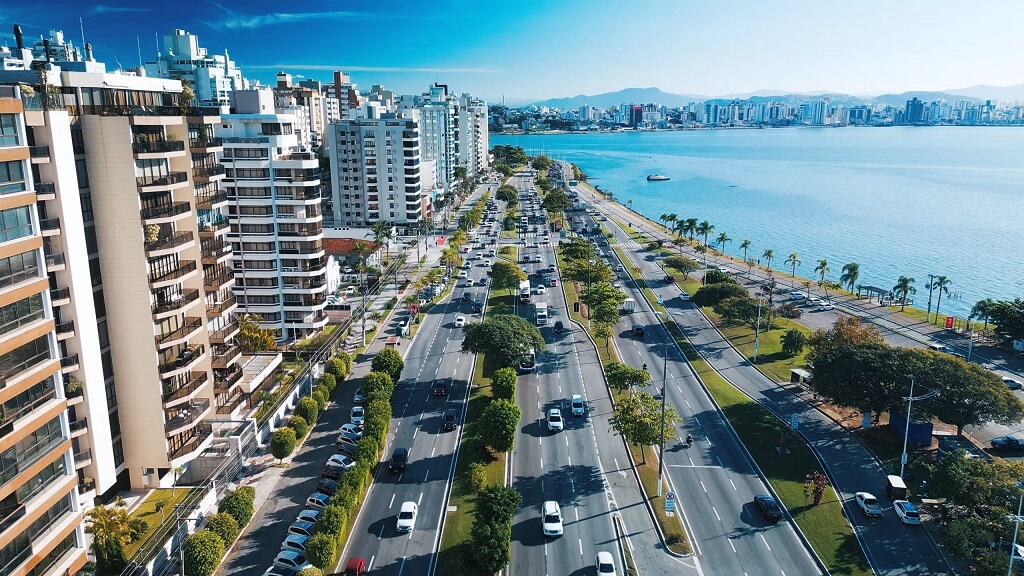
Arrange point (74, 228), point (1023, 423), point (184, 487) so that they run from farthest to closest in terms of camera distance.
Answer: point (1023, 423) < point (184, 487) < point (74, 228)

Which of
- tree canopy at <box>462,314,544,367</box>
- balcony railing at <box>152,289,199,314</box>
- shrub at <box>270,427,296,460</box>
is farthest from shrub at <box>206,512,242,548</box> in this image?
tree canopy at <box>462,314,544,367</box>

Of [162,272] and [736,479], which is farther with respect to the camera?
[736,479]

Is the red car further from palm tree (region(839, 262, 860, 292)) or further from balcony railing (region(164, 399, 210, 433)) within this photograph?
palm tree (region(839, 262, 860, 292))

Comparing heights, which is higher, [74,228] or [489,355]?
[74,228]

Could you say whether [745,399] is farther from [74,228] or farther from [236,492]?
[74,228]

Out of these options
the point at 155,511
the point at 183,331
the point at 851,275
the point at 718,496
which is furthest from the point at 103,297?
the point at 851,275

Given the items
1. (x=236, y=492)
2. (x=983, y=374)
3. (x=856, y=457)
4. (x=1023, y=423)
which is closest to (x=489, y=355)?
(x=236, y=492)

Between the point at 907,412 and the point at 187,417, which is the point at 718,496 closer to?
the point at 907,412
